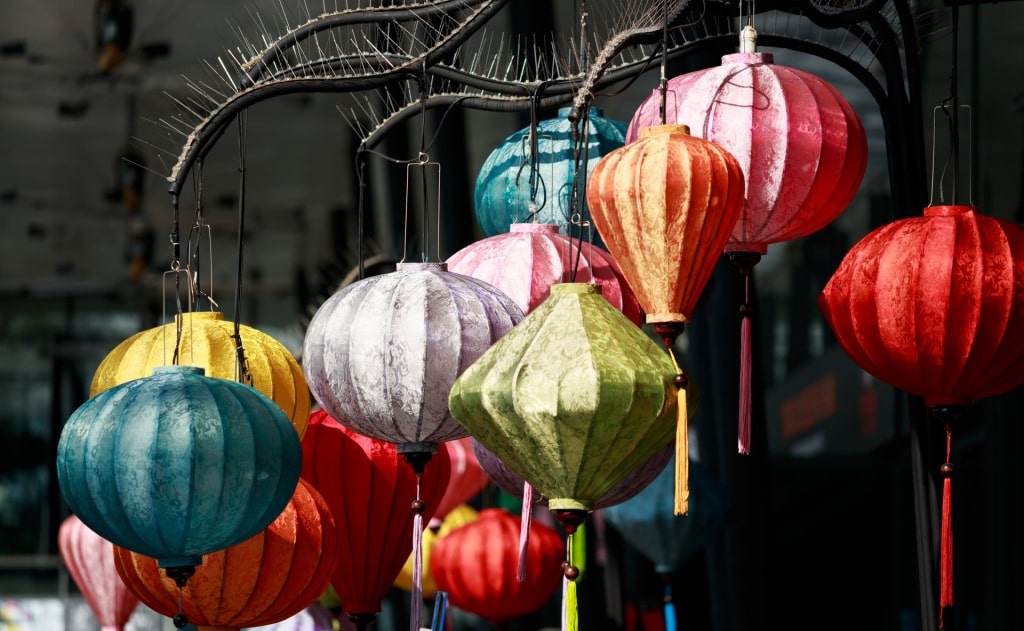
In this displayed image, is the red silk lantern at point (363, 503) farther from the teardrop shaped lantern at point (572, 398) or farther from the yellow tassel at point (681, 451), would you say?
the yellow tassel at point (681, 451)

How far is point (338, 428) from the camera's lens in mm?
3670

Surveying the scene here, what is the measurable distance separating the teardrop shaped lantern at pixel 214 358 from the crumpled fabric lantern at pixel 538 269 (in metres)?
0.43

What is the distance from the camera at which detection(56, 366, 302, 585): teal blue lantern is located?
9.64 ft

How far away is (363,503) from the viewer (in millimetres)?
3635

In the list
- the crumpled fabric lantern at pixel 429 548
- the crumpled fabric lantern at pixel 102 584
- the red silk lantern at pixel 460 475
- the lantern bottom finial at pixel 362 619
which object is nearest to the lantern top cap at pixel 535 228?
the lantern bottom finial at pixel 362 619

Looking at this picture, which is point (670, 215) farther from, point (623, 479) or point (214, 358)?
point (214, 358)

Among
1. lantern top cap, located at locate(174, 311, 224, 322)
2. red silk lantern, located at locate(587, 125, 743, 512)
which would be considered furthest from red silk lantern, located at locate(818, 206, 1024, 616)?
lantern top cap, located at locate(174, 311, 224, 322)

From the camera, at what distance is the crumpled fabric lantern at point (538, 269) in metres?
3.32

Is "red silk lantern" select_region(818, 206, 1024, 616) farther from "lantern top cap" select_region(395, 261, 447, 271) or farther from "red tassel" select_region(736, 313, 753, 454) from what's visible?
"lantern top cap" select_region(395, 261, 447, 271)

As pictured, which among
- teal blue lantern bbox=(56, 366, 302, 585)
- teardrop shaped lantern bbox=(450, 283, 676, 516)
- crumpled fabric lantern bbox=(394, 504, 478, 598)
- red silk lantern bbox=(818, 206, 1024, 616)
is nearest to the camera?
teardrop shaped lantern bbox=(450, 283, 676, 516)

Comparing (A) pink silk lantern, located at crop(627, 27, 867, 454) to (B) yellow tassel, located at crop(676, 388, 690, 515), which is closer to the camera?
(B) yellow tassel, located at crop(676, 388, 690, 515)

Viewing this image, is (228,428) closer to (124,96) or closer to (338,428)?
(338,428)

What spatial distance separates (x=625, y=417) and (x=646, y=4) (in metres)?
1.20

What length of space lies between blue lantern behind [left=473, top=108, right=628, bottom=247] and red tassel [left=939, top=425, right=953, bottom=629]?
83 cm
